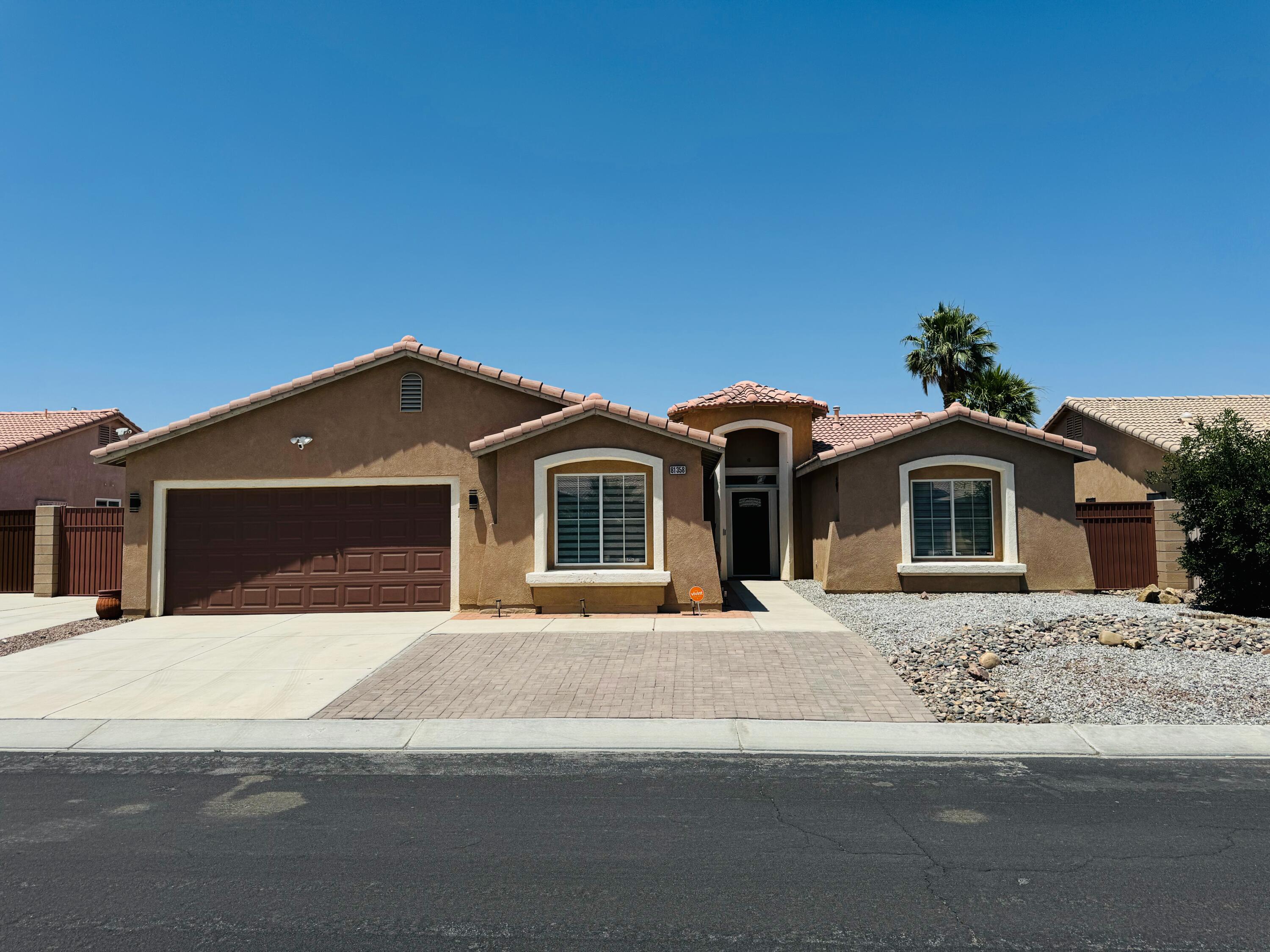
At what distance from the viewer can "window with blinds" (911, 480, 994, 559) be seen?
1717 cm

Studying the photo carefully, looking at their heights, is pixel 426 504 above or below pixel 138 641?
above

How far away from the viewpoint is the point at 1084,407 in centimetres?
2581

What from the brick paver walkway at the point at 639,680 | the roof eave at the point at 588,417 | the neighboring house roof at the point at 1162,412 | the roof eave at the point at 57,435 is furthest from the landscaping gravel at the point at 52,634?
the neighboring house roof at the point at 1162,412

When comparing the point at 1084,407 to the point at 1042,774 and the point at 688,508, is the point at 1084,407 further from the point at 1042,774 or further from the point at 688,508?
the point at 1042,774

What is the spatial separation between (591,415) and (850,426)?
10435mm

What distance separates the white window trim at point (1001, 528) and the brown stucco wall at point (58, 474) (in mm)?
21203

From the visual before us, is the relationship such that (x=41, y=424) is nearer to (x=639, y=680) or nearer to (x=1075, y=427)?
(x=639, y=680)

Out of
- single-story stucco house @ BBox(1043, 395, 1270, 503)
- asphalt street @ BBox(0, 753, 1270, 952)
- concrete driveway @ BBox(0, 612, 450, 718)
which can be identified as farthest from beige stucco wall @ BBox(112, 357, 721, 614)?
single-story stucco house @ BBox(1043, 395, 1270, 503)

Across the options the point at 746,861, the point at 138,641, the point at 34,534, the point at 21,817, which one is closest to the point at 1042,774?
the point at 746,861

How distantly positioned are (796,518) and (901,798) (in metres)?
14.5

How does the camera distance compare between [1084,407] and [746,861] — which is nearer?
[746,861]

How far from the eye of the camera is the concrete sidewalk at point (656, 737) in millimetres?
7492

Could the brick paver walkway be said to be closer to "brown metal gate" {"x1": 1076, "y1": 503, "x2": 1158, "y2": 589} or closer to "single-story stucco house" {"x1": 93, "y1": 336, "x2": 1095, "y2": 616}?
"single-story stucco house" {"x1": 93, "y1": 336, "x2": 1095, "y2": 616}

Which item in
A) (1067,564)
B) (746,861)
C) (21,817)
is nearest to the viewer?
(746,861)
